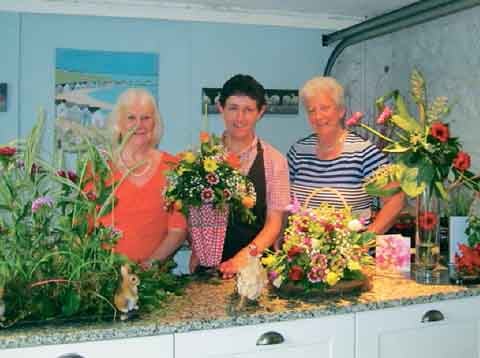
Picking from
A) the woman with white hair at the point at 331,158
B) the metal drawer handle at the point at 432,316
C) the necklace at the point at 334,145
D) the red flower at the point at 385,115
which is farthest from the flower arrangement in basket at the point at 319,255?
the necklace at the point at 334,145

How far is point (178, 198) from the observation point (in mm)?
2127

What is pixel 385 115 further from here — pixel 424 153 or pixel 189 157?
pixel 189 157

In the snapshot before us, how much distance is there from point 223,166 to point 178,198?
20 centimetres

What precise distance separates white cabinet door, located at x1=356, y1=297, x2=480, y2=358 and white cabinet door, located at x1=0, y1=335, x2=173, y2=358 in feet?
2.12

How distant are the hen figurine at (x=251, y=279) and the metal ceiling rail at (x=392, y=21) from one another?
5.52 feet

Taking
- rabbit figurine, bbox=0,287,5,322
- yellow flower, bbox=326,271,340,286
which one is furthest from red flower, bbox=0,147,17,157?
yellow flower, bbox=326,271,340,286

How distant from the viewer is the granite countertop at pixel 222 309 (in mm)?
1567

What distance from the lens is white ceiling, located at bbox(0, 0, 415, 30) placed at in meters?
3.38

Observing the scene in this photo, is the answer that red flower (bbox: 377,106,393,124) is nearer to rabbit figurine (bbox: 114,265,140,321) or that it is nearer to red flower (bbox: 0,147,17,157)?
rabbit figurine (bbox: 114,265,140,321)

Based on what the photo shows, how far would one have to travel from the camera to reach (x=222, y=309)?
5.96 ft

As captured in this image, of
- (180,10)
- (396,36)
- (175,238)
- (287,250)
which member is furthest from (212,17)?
(287,250)

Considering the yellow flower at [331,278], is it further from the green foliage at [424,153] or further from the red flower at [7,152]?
the red flower at [7,152]

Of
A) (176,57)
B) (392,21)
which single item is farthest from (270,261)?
(176,57)

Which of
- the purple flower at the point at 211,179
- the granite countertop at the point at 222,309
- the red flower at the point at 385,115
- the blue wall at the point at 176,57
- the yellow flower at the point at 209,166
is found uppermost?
the blue wall at the point at 176,57
